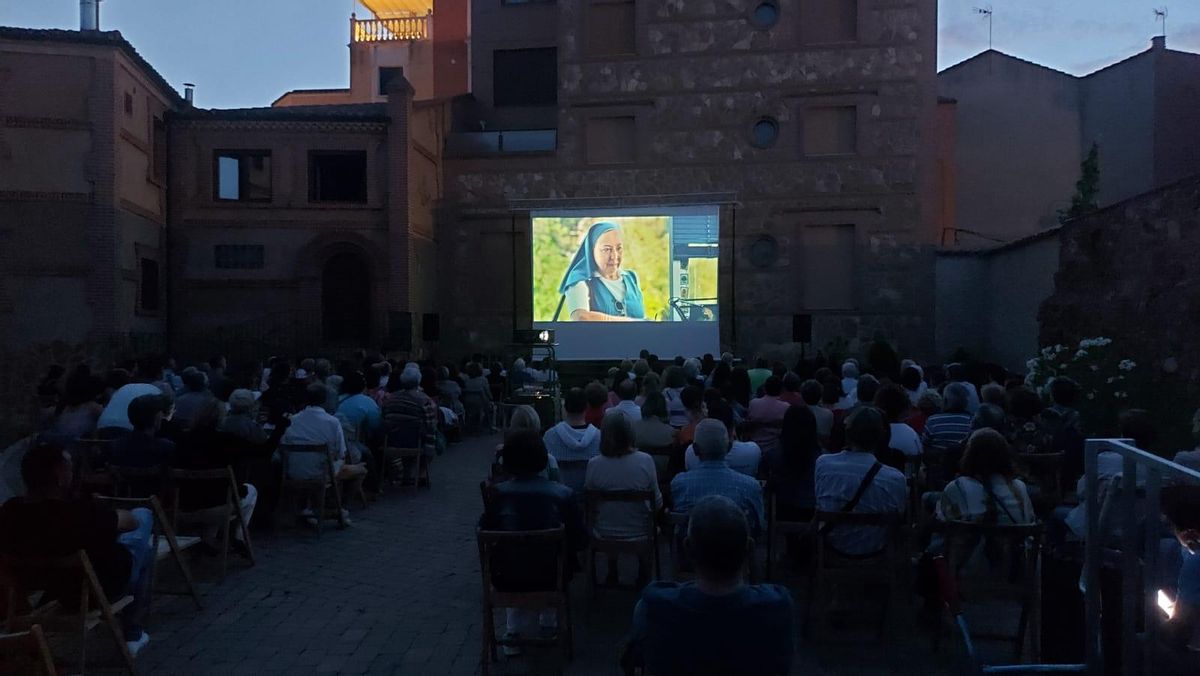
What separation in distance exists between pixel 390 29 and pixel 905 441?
36.1 m

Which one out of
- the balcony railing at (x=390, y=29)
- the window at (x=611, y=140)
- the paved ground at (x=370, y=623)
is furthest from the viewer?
the balcony railing at (x=390, y=29)

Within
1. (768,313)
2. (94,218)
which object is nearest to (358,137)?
(94,218)

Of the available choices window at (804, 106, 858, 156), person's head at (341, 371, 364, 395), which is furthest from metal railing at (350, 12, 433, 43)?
person's head at (341, 371, 364, 395)

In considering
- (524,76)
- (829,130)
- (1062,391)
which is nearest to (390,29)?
(524,76)

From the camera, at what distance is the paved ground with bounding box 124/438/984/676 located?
16.6 feet

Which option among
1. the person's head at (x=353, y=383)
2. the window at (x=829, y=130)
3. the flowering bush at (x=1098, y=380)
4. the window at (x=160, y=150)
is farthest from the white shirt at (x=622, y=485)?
the window at (x=829, y=130)

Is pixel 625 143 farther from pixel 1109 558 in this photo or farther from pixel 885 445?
pixel 1109 558

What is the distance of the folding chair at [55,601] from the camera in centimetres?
429

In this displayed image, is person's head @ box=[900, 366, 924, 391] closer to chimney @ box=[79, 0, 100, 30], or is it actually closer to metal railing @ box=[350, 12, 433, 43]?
chimney @ box=[79, 0, 100, 30]

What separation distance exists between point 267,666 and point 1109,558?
4119 mm

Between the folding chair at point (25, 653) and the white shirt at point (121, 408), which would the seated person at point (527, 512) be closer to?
the folding chair at point (25, 653)

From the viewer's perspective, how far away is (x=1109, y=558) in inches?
132

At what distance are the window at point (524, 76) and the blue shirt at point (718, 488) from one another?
24.0 m

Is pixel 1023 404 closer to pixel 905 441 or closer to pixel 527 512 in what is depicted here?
pixel 905 441
